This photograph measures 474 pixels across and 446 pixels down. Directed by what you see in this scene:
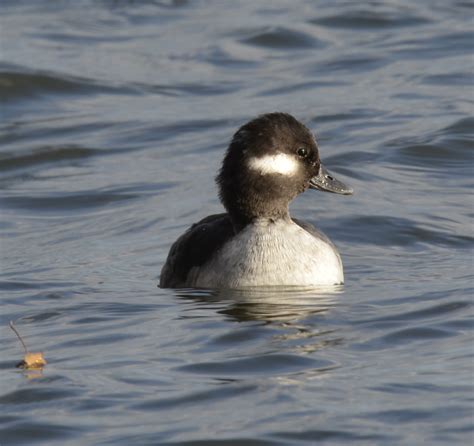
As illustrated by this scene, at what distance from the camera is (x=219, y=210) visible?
45.4 feet

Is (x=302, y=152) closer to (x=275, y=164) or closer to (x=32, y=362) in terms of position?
(x=275, y=164)

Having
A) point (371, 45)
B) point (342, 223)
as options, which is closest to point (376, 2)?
point (371, 45)

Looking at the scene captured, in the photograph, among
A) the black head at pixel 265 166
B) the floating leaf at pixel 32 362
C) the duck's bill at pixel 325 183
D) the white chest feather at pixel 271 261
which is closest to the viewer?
the floating leaf at pixel 32 362

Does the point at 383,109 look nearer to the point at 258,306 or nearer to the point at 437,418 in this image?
the point at 258,306

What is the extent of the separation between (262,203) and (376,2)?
1301 centimetres

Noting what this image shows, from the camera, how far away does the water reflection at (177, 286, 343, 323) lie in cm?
955

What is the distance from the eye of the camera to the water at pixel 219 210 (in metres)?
7.53

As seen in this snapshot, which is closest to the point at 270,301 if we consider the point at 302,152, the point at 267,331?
the point at 267,331

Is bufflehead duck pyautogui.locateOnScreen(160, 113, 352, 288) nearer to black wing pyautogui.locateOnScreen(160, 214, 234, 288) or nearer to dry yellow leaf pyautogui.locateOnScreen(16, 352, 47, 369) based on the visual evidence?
black wing pyautogui.locateOnScreen(160, 214, 234, 288)

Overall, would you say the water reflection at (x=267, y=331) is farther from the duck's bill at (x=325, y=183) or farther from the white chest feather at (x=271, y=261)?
the duck's bill at (x=325, y=183)

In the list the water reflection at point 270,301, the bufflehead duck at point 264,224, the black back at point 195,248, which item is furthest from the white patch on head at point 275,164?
the water reflection at point 270,301

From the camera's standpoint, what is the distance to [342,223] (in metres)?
12.9

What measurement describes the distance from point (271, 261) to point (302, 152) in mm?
849

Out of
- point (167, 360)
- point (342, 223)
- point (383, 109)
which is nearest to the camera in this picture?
point (167, 360)
